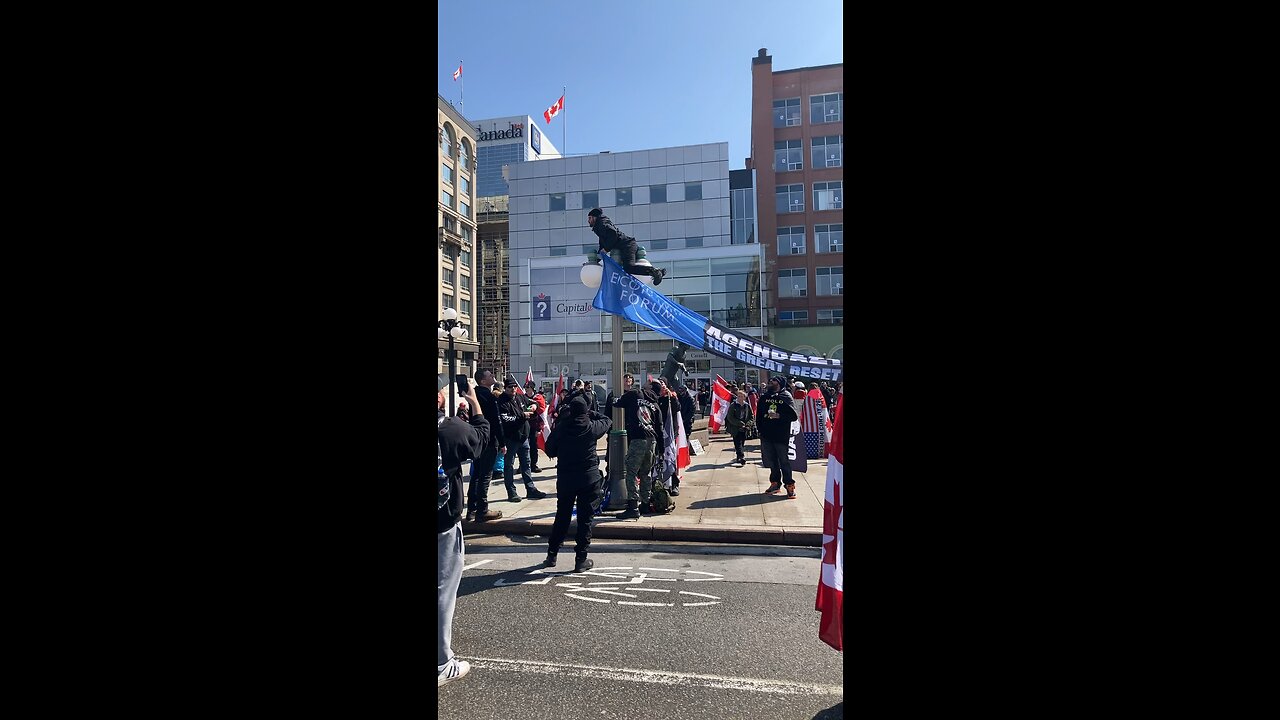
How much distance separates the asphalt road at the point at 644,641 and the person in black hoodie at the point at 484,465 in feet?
5.08

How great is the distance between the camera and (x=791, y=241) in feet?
127

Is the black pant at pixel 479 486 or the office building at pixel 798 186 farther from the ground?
the office building at pixel 798 186

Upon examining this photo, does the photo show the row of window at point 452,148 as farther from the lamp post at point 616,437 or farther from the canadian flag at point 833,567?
the canadian flag at point 833,567

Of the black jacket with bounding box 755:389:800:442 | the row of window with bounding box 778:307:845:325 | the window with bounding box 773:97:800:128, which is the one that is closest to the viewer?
the black jacket with bounding box 755:389:800:442

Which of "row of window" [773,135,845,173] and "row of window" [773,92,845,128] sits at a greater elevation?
"row of window" [773,92,845,128]

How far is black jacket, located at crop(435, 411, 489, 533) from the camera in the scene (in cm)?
384

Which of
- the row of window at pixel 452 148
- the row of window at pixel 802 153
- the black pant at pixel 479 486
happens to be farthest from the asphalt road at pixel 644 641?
the row of window at pixel 452 148

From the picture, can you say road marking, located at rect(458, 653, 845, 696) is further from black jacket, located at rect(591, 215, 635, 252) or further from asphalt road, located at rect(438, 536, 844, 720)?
black jacket, located at rect(591, 215, 635, 252)

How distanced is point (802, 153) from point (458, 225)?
26.8m

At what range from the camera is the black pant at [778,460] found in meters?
9.21

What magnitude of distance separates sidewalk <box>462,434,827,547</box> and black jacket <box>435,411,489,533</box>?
331 centimetres

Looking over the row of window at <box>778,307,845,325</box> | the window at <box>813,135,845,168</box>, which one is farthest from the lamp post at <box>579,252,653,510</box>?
the window at <box>813,135,845,168</box>
